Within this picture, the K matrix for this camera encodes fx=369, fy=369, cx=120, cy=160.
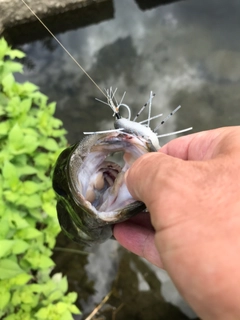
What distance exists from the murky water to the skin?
303 centimetres

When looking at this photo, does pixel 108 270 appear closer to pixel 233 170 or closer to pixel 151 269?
pixel 151 269

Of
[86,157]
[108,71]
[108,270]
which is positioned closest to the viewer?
[86,157]

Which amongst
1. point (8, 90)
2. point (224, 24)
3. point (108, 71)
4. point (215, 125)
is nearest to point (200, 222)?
point (8, 90)

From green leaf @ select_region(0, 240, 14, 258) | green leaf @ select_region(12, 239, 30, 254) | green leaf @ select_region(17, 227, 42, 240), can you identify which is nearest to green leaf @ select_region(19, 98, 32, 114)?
Result: green leaf @ select_region(17, 227, 42, 240)

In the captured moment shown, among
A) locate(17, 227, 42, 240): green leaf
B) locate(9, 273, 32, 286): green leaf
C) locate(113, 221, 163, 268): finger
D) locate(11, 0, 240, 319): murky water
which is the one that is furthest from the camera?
locate(11, 0, 240, 319): murky water

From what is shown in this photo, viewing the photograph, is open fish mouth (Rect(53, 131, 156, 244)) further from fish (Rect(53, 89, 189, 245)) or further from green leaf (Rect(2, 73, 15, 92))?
green leaf (Rect(2, 73, 15, 92))

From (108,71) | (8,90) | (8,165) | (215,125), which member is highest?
(8,90)

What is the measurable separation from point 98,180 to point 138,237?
1.28 ft

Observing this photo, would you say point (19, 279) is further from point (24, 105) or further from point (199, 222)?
point (199, 222)

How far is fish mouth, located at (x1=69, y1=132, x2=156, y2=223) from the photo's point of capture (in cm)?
141

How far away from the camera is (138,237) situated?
1.84 m

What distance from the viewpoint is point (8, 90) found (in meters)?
3.14

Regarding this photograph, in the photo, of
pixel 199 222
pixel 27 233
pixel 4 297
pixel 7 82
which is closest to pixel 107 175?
pixel 199 222

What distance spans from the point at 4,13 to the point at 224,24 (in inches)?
116
